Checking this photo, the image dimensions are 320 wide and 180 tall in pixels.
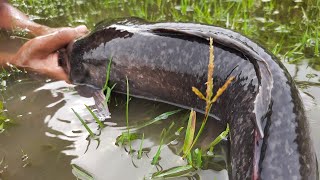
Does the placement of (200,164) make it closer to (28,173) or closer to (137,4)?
(28,173)

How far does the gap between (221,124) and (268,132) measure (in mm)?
785

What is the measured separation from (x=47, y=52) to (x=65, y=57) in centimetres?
16

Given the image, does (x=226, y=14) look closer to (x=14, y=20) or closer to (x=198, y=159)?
(x=14, y=20)

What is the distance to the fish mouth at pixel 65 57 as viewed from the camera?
384 centimetres

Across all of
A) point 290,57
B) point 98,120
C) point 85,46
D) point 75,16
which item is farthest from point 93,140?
point 75,16

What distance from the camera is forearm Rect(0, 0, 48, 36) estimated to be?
473 cm

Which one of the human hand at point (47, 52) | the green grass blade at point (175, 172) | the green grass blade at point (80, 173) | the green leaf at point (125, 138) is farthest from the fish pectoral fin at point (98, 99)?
the green grass blade at point (175, 172)

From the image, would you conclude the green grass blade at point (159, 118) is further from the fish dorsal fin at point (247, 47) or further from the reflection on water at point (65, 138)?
the fish dorsal fin at point (247, 47)

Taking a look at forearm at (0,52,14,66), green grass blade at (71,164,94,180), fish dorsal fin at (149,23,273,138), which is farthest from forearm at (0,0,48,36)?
green grass blade at (71,164,94,180)

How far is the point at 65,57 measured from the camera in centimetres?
392

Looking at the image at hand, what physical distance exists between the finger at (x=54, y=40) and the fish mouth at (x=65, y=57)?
0.05 metres

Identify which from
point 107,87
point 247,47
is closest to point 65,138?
point 107,87

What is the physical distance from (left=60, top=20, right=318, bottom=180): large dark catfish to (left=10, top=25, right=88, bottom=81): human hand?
11cm

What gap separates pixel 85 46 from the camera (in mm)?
3703
